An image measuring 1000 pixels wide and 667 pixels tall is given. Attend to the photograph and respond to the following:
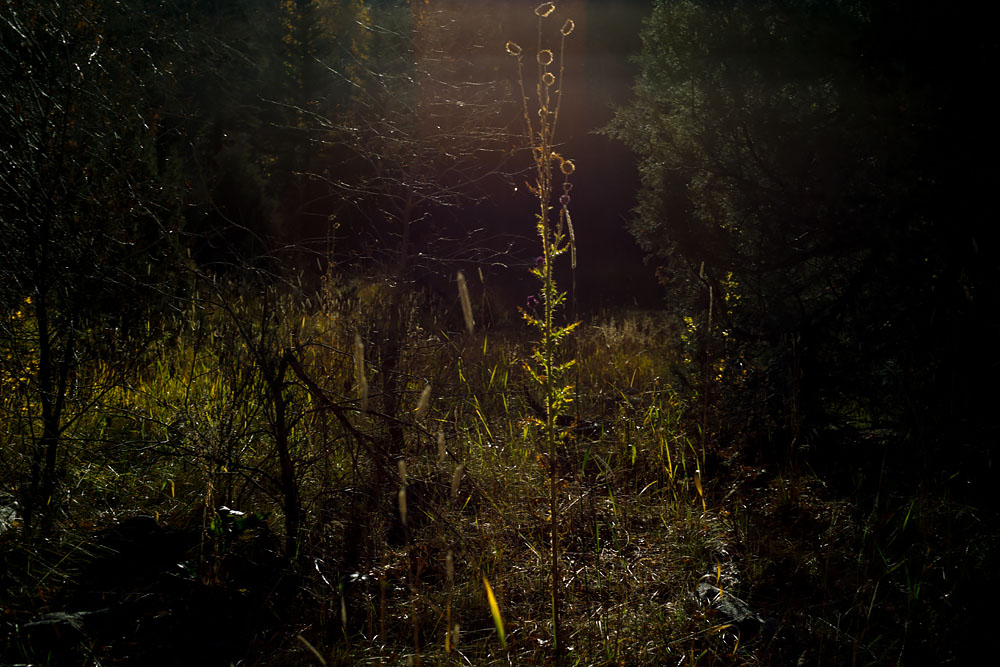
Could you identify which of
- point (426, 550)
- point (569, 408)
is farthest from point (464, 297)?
point (569, 408)

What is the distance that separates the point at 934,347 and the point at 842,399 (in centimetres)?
52

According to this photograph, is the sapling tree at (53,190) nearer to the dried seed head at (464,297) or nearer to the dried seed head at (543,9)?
the dried seed head at (464,297)

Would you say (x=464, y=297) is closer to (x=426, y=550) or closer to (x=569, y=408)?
(x=426, y=550)

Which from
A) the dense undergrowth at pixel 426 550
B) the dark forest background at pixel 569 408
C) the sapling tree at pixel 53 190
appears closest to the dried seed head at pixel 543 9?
the dark forest background at pixel 569 408

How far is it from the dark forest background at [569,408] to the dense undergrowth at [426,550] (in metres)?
0.01

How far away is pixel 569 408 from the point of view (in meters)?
4.54

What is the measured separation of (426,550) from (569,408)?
2.19 meters

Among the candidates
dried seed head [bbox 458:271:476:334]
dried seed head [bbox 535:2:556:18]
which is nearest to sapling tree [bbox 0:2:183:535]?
dried seed head [bbox 458:271:476:334]

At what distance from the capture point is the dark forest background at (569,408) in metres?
2.08

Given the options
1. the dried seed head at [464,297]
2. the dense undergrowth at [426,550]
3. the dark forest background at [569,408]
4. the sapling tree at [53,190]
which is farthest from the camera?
the sapling tree at [53,190]

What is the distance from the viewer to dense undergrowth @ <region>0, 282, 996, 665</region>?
1970 millimetres

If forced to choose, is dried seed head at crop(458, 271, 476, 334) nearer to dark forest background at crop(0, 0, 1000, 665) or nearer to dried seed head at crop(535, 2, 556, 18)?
dark forest background at crop(0, 0, 1000, 665)

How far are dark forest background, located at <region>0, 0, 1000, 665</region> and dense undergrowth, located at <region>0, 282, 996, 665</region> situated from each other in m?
0.01

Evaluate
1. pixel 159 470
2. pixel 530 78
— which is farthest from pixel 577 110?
pixel 159 470
